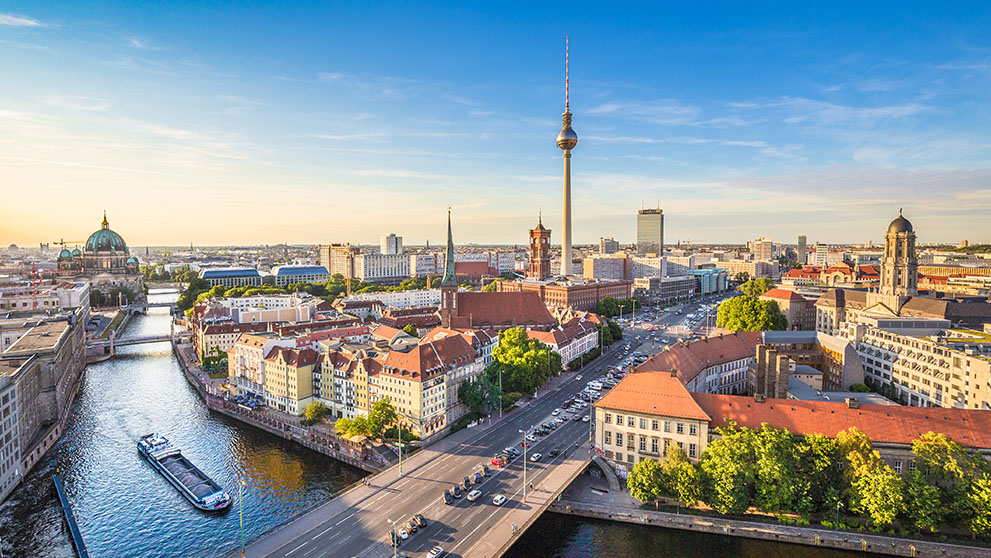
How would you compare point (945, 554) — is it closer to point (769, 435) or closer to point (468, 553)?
point (769, 435)

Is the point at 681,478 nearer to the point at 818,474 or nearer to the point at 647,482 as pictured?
the point at 647,482

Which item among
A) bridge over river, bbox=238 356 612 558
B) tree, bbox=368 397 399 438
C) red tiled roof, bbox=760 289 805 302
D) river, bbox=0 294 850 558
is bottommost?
river, bbox=0 294 850 558

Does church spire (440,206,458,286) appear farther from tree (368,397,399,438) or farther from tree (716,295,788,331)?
tree (716,295,788,331)

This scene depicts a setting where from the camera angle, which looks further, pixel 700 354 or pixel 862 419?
pixel 700 354

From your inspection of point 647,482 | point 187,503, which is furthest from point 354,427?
point 647,482

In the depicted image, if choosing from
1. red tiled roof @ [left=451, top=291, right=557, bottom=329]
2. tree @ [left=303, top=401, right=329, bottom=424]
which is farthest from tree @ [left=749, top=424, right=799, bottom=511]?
red tiled roof @ [left=451, top=291, right=557, bottom=329]

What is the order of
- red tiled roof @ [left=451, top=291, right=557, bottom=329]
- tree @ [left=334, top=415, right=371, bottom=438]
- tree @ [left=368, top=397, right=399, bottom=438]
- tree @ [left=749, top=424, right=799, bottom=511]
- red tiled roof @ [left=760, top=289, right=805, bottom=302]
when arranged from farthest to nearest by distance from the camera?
Answer: red tiled roof @ [left=760, top=289, right=805, bottom=302], red tiled roof @ [left=451, top=291, right=557, bottom=329], tree @ [left=368, top=397, right=399, bottom=438], tree @ [left=334, top=415, right=371, bottom=438], tree @ [left=749, top=424, right=799, bottom=511]

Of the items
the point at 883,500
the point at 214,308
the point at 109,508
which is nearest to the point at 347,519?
the point at 109,508
